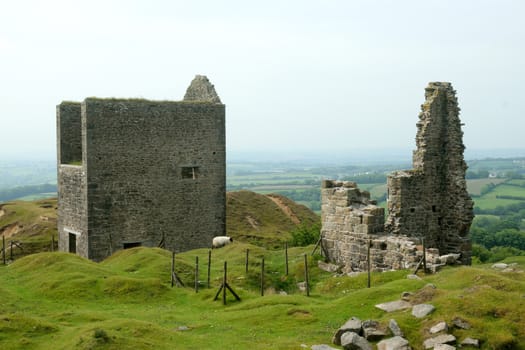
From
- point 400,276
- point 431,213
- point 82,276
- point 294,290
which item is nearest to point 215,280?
point 294,290

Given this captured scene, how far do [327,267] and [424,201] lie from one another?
518cm

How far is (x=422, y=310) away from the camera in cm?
1711

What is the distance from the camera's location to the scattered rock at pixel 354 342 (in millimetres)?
15607

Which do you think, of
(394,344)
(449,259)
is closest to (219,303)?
(394,344)

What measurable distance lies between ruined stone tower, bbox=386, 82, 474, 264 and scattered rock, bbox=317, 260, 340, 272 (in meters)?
2.81

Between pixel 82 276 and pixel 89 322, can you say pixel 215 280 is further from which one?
pixel 89 322

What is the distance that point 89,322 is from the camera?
19172mm

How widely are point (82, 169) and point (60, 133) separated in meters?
4.66

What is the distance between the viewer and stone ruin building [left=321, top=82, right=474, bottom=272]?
91.9 feet

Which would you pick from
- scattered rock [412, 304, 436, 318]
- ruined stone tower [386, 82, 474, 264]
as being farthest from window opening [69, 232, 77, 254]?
scattered rock [412, 304, 436, 318]

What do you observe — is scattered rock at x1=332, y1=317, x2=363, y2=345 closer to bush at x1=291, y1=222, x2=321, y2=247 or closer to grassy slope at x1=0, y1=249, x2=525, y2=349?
grassy slope at x1=0, y1=249, x2=525, y2=349

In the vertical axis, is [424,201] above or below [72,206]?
above

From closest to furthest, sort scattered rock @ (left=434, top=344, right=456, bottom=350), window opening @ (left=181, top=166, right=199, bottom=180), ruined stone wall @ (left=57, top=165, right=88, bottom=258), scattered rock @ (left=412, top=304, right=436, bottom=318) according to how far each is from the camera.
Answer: scattered rock @ (left=434, top=344, right=456, bottom=350), scattered rock @ (left=412, top=304, right=436, bottom=318), ruined stone wall @ (left=57, top=165, right=88, bottom=258), window opening @ (left=181, top=166, right=199, bottom=180)

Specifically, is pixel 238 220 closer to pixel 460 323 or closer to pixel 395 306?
pixel 395 306
